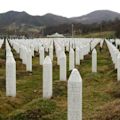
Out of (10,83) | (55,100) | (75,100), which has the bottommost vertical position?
(55,100)

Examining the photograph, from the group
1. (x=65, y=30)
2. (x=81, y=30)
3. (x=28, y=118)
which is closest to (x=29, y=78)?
(x=28, y=118)

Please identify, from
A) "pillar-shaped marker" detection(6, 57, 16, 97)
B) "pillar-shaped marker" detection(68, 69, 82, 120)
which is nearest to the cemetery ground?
"pillar-shaped marker" detection(6, 57, 16, 97)

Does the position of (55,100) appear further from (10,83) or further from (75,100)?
(75,100)

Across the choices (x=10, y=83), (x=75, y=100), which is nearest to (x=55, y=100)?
(x=10, y=83)

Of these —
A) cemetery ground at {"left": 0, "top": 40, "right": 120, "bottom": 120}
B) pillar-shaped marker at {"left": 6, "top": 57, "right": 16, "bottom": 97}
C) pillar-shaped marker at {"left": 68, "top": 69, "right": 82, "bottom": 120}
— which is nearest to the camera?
pillar-shaped marker at {"left": 68, "top": 69, "right": 82, "bottom": 120}

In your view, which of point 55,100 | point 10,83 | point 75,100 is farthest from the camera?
point 10,83

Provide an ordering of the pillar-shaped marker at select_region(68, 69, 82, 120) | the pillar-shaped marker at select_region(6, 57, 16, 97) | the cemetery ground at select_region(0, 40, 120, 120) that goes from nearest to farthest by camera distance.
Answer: the pillar-shaped marker at select_region(68, 69, 82, 120) → the cemetery ground at select_region(0, 40, 120, 120) → the pillar-shaped marker at select_region(6, 57, 16, 97)

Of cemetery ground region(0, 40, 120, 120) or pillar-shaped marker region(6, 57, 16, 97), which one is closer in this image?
cemetery ground region(0, 40, 120, 120)

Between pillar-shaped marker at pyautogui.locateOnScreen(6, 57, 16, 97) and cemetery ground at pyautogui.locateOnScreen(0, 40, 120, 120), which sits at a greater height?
pillar-shaped marker at pyautogui.locateOnScreen(6, 57, 16, 97)

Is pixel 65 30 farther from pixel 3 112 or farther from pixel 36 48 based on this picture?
pixel 3 112

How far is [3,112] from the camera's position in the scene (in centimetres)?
1248

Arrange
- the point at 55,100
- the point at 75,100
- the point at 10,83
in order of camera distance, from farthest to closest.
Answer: the point at 10,83, the point at 55,100, the point at 75,100

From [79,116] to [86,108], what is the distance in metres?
3.24

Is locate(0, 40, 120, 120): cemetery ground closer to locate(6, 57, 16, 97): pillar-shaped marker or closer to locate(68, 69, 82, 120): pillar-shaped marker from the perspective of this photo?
locate(6, 57, 16, 97): pillar-shaped marker
